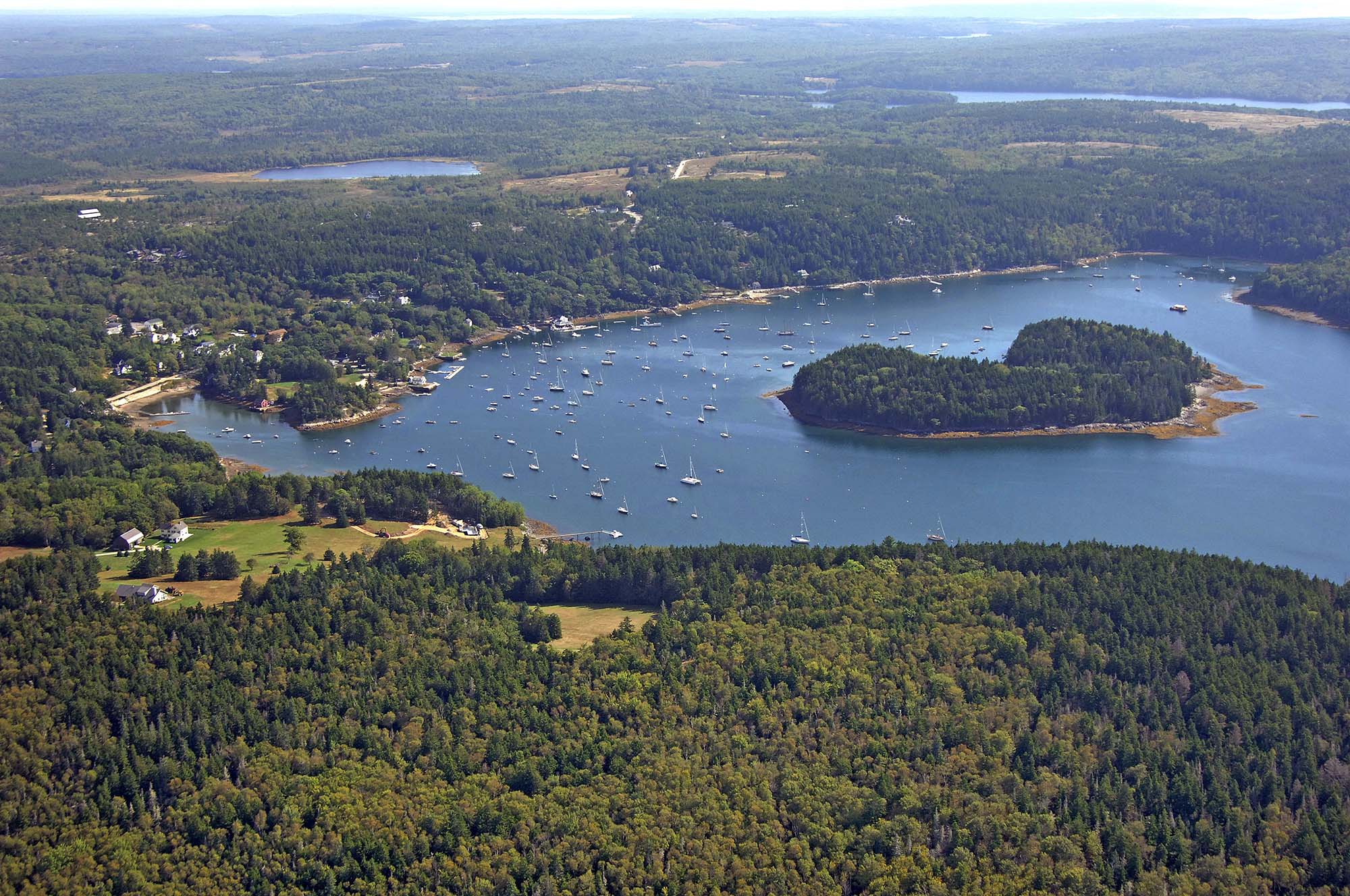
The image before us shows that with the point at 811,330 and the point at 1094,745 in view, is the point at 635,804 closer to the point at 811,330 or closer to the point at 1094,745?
the point at 1094,745

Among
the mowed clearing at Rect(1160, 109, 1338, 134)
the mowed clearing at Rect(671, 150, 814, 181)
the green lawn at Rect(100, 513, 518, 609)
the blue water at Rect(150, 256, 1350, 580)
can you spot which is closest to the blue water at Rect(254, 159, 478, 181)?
the mowed clearing at Rect(671, 150, 814, 181)

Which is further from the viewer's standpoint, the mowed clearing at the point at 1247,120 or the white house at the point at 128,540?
the mowed clearing at the point at 1247,120

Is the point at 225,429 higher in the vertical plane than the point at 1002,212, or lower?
lower

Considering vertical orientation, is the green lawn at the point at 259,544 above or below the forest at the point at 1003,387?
below

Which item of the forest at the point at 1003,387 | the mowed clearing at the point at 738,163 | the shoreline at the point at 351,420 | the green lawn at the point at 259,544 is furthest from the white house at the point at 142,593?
the mowed clearing at the point at 738,163

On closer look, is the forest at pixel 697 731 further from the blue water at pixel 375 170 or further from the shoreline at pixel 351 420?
the blue water at pixel 375 170

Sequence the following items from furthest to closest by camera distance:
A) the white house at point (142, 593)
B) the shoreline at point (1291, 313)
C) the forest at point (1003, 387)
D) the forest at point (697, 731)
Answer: the shoreline at point (1291, 313)
the forest at point (1003, 387)
the white house at point (142, 593)
the forest at point (697, 731)

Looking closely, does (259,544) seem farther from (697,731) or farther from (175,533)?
(697,731)

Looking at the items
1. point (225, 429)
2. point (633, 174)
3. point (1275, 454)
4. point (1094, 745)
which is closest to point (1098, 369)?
point (1275, 454)
